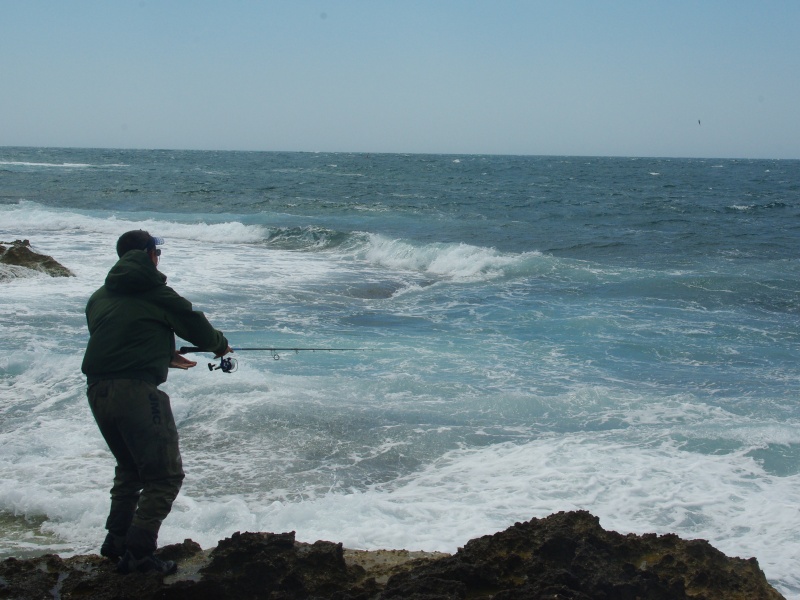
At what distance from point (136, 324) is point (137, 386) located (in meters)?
0.27

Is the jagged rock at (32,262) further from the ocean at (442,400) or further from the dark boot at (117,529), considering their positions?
the dark boot at (117,529)

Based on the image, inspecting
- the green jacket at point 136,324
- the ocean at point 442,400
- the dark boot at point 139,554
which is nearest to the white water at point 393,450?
the ocean at point 442,400

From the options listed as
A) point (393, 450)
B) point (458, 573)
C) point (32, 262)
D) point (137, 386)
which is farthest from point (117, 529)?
point (32, 262)

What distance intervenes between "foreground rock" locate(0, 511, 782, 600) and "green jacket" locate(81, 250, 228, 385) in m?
0.91

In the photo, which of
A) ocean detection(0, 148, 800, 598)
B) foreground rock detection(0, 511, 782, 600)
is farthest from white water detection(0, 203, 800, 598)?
foreground rock detection(0, 511, 782, 600)

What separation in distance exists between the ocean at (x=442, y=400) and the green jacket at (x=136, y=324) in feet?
5.32

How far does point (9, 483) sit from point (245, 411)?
222 centimetres

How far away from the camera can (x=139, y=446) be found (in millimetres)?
3529

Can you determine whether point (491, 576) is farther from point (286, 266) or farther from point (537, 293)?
point (286, 266)

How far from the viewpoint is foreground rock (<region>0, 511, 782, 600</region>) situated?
134 inches

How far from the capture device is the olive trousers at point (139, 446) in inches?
137

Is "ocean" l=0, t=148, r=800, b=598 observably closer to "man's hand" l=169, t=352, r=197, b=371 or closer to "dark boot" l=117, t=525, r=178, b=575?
"dark boot" l=117, t=525, r=178, b=575

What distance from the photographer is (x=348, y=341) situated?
418 inches

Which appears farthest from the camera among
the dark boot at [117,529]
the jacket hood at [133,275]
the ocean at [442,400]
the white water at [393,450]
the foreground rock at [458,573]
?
the ocean at [442,400]
